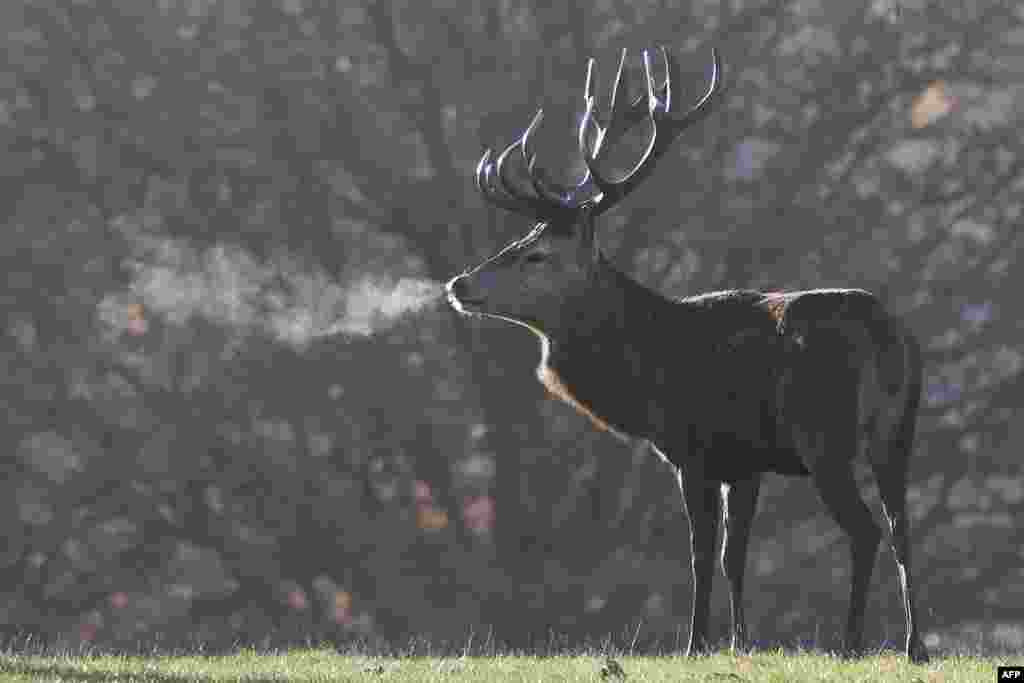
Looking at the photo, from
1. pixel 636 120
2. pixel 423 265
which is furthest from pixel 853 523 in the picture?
pixel 423 265

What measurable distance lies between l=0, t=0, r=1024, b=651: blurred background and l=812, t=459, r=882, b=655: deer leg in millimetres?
8287

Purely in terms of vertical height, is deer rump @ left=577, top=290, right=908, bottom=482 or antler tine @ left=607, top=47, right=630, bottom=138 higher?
antler tine @ left=607, top=47, right=630, bottom=138

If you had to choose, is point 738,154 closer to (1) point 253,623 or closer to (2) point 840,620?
(2) point 840,620

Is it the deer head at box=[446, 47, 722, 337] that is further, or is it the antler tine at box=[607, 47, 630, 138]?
the antler tine at box=[607, 47, 630, 138]

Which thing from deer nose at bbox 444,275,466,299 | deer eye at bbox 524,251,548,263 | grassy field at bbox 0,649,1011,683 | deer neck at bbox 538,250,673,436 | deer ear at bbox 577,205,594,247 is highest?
deer ear at bbox 577,205,594,247

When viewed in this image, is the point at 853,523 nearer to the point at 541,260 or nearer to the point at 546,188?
the point at 541,260

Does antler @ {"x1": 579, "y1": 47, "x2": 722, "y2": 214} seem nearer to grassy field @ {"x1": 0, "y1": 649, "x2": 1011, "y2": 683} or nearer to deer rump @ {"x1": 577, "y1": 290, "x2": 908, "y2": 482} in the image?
deer rump @ {"x1": 577, "y1": 290, "x2": 908, "y2": 482}

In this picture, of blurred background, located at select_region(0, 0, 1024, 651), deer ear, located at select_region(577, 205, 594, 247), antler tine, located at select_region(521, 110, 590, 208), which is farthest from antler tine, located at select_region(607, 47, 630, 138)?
blurred background, located at select_region(0, 0, 1024, 651)

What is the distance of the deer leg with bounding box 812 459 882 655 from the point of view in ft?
32.9

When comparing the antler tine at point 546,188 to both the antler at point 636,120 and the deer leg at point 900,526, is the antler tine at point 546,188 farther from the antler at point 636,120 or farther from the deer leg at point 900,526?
the deer leg at point 900,526

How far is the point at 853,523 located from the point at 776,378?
842mm

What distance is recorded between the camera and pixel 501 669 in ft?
33.7

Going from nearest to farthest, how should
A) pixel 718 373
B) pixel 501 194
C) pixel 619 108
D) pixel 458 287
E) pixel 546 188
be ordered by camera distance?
1. pixel 718 373
2. pixel 458 287
3. pixel 546 188
4. pixel 501 194
5. pixel 619 108

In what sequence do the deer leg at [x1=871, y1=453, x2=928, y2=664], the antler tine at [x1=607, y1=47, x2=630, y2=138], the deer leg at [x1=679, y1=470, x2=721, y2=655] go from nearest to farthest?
the deer leg at [x1=871, y1=453, x2=928, y2=664] < the deer leg at [x1=679, y1=470, x2=721, y2=655] < the antler tine at [x1=607, y1=47, x2=630, y2=138]
